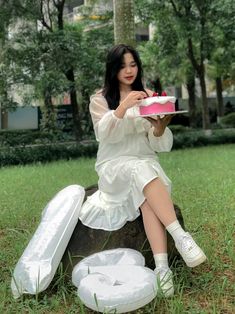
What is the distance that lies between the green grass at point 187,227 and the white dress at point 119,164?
0.48 metres

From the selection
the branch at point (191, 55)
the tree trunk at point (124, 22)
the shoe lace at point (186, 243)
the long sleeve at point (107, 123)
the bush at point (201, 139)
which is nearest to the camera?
the shoe lace at point (186, 243)

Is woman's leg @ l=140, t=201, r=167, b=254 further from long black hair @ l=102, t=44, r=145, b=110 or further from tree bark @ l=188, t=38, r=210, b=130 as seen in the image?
tree bark @ l=188, t=38, r=210, b=130

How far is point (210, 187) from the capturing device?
6980 mm

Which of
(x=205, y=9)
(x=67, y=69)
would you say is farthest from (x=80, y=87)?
(x=205, y=9)

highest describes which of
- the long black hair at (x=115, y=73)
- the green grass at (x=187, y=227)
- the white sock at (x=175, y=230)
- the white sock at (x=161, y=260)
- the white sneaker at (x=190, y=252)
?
the long black hair at (x=115, y=73)

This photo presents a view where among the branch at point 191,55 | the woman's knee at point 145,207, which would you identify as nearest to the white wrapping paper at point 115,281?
the woman's knee at point 145,207

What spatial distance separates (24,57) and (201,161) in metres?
4.83

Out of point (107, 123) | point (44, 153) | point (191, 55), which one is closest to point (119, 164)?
point (107, 123)

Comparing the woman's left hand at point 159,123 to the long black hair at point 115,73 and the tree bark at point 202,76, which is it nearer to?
the long black hair at point 115,73

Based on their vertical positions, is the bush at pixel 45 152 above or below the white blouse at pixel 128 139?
below

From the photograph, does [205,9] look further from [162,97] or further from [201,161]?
[162,97]

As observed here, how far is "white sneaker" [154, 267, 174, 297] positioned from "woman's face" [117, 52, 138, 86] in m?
1.30

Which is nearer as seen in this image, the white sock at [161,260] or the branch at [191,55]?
the white sock at [161,260]

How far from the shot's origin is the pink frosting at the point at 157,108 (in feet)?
10.7
